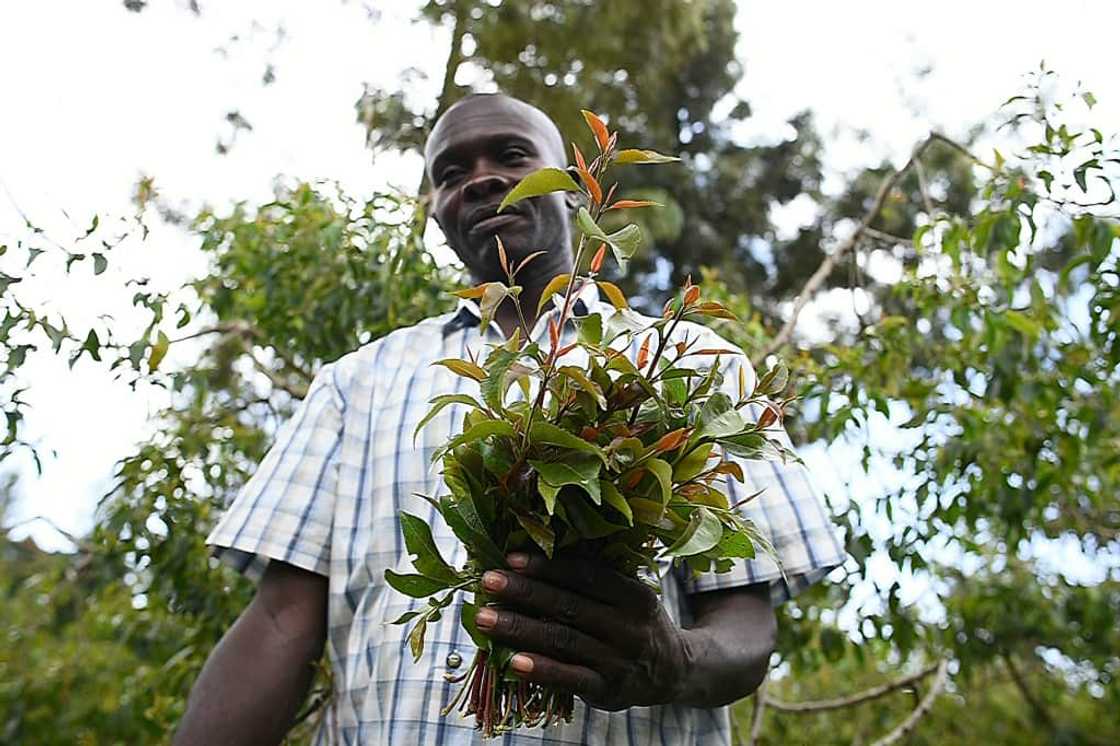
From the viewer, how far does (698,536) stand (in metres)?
0.92

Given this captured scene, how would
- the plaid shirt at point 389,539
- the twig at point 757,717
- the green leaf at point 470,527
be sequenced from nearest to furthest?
the green leaf at point 470,527
the plaid shirt at point 389,539
the twig at point 757,717

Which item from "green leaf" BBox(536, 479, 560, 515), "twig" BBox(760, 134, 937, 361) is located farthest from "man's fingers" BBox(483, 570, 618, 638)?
"twig" BBox(760, 134, 937, 361)

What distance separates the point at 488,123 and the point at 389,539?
644 mm

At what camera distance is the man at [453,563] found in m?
1.03

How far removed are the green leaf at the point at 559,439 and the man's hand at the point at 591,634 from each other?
12cm

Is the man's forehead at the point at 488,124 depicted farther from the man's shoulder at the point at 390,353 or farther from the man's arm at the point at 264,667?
the man's arm at the point at 264,667

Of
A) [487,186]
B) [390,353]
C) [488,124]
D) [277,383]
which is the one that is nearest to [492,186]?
[487,186]

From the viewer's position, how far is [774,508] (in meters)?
1.41

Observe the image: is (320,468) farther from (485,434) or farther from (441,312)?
(441,312)

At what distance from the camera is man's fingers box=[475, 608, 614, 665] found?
986 mm

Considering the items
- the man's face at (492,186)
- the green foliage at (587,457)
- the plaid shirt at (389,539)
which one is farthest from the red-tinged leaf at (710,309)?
the man's face at (492,186)

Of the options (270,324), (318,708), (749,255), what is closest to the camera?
(318,708)

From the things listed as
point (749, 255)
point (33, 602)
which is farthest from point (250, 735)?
point (749, 255)

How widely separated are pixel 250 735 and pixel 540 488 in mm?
690
